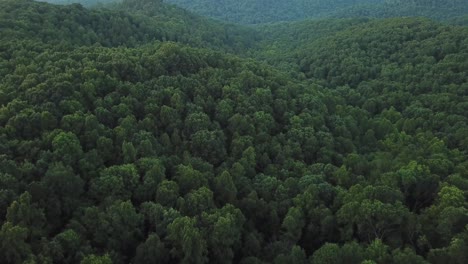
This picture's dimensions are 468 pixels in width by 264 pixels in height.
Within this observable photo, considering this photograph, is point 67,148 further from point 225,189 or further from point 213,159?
A: point 213,159

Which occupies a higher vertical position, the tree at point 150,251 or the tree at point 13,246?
the tree at point 13,246

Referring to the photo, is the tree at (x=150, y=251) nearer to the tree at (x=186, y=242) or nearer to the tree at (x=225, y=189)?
the tree at (x=186, y=242)

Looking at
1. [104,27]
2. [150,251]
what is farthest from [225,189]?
[104,27]

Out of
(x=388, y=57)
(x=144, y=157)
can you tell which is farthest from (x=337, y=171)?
(x=388, y=57)

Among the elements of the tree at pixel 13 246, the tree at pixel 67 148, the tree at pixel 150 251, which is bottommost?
the tree at pixel 150 251

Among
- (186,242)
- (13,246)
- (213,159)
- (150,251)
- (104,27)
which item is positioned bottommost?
(150,251)

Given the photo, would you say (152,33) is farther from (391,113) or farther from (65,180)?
(65,180)

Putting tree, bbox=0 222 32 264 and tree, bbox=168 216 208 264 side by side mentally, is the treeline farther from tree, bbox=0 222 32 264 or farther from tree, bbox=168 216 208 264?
tree, bbox=168 216 208 264

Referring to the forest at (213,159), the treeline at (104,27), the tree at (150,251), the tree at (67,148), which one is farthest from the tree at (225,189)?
the treeline at (104,27)

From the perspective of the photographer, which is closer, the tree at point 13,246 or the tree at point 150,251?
the tree at point 13,246
